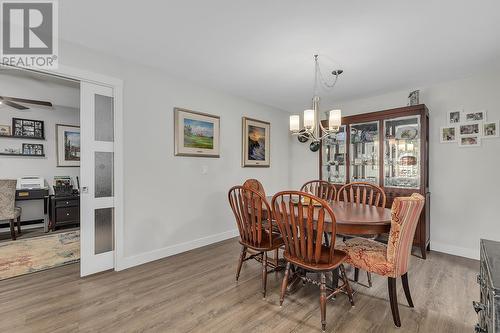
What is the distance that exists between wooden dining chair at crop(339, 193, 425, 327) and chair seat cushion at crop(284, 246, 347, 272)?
11 cm

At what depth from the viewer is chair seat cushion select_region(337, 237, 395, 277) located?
1721mm

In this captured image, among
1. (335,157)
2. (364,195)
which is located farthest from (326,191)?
(335,157)

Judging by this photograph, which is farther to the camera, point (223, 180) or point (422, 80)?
point (223, 180)

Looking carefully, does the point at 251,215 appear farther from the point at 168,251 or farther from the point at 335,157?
the point at 335,157

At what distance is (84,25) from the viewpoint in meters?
2.01

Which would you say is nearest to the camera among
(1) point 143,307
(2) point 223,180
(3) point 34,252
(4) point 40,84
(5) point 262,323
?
(5) point 262,323

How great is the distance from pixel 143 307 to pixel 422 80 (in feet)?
13.7

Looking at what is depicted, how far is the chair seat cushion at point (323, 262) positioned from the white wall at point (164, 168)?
1.80 meters

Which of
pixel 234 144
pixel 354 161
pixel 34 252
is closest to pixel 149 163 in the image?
pixel 234 144

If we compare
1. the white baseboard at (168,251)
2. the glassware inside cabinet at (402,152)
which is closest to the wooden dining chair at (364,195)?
the glassware inside cabinet at (402,152)

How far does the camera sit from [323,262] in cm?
173

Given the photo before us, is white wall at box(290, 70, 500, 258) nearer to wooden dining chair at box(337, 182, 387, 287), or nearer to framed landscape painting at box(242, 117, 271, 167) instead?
wooden dining chair at box(337, 182, 387, 287)

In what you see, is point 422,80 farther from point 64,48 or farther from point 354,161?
point 64,48

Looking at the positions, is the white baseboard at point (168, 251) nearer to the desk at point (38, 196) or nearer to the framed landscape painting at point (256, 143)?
the framed landscape painting at point (256, 143)
